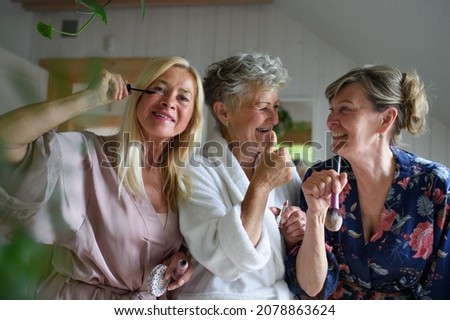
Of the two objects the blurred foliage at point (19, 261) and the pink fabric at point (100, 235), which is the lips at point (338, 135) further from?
the blurred foliage at point (19, 261)

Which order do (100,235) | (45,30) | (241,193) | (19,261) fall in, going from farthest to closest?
(241,193) < (100,235) < (45,30) < (19,261)

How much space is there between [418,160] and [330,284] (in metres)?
0.31

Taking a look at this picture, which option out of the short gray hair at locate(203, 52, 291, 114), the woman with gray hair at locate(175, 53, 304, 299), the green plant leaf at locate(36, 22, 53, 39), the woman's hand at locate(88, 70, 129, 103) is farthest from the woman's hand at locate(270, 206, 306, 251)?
the green plant leaf at locate(36, 22, 53, 39)

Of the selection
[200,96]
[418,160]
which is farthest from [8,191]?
[418,160]

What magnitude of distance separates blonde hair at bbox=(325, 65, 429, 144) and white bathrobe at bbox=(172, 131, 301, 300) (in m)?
0.27

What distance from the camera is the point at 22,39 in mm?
680

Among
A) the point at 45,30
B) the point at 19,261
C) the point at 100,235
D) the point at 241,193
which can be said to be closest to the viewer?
the point at 19,261

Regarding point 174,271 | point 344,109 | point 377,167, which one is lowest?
point 174,271

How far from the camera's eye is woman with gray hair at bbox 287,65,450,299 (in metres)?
0.78

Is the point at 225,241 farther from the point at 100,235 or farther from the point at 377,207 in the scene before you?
the point at 377,207

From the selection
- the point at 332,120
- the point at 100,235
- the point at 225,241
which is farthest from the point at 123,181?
the point at 332,120

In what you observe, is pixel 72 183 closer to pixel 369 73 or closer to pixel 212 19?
pixel 212 19

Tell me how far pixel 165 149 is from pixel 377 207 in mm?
444

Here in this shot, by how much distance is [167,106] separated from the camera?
0.77 meters
